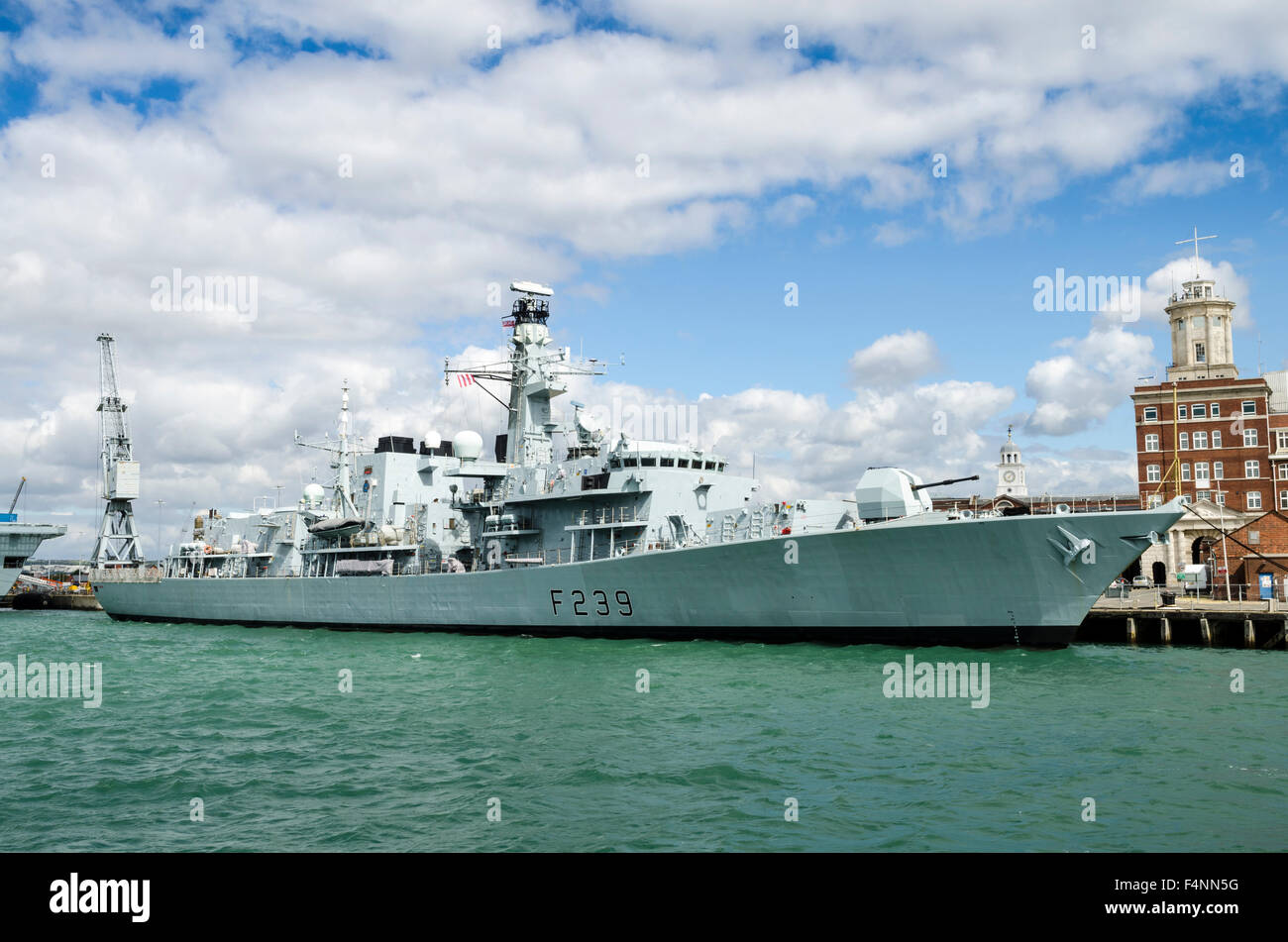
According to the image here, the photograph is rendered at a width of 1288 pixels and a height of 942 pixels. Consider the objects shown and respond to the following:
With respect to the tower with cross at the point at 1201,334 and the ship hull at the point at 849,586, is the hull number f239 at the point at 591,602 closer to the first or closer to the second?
the ship hull at the point at 849,586

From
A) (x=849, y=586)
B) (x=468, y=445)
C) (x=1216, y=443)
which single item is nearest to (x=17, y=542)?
(x=468, y=445)

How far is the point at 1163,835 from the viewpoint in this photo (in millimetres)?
8133

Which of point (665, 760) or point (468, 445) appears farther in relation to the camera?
point (468, 445)

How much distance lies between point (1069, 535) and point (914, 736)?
830 centimetres

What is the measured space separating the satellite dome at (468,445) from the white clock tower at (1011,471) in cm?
5967

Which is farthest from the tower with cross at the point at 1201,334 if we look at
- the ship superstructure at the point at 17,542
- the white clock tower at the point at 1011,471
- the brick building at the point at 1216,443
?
the ship superstructure at the point at 17,542

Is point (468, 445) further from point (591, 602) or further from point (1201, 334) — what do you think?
point (1201, 334)

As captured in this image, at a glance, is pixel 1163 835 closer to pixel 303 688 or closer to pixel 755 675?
pixel 755 675

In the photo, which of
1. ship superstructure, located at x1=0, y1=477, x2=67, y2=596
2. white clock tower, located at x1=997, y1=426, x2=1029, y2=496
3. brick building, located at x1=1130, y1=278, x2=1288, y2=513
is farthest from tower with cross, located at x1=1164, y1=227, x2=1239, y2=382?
ship superstructure, located at x1=0, y1=477, x2=67, y2=596

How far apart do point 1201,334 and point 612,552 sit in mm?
44280

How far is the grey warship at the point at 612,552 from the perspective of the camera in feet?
61.5

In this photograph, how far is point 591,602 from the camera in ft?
77.9
